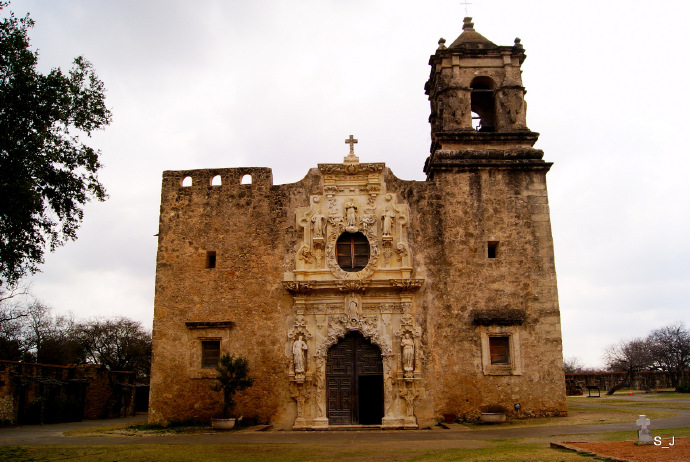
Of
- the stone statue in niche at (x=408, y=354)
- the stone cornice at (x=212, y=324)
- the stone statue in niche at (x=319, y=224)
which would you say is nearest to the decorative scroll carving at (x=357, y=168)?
the stone statue in niche at (x=319, y=224)

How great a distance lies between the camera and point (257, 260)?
18297mm

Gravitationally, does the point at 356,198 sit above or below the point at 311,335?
above

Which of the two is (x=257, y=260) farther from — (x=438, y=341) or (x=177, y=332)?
(x=438, y=341)

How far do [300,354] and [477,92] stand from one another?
1096cm

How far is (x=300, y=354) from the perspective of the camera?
666 inches

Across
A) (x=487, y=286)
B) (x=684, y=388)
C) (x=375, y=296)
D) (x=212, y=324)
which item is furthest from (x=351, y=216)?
(x=684, y=388)

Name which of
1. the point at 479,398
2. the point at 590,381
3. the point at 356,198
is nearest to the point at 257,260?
the point at 356,198

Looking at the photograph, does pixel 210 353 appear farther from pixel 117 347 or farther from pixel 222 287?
pixel 117 347

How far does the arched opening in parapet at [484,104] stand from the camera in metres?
20.5

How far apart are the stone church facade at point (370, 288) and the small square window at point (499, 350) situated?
0.03 meters

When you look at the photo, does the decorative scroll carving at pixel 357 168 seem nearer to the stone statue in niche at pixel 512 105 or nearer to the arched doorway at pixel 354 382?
the stone statue in niche at pixel 512 105

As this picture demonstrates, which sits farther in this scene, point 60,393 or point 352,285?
point 60,393

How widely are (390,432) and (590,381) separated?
3156 centimetres

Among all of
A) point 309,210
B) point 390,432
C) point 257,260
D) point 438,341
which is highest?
point 309,210
